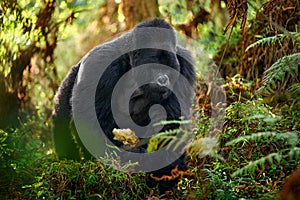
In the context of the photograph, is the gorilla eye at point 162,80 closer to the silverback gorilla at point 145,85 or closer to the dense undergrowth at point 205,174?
the silverback gorilla at point 145,85

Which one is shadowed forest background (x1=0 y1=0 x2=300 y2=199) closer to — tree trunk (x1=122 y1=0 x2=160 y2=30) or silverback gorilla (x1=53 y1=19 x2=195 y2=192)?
tree trunk (x1=122 y1=0 x2=160 y2=30)

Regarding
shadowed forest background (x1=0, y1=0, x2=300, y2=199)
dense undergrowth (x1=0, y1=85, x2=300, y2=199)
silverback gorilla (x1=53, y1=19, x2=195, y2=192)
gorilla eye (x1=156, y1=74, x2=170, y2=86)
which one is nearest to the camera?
dense undergrowth (x1=0, y1=85, x2=300, y2=199)

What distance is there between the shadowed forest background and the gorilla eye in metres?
0.46

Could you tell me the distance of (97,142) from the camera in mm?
3811

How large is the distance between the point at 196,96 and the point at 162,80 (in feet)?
4.78

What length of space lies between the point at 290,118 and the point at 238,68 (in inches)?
67.8

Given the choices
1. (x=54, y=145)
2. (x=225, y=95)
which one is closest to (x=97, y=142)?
(x=54, y=145)

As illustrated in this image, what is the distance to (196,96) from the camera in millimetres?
4836

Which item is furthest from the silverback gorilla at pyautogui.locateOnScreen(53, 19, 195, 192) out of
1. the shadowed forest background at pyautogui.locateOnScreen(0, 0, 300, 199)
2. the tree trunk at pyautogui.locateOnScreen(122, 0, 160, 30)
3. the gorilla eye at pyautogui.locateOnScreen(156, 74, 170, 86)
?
the tree trunk at pyautogui.locateOnScreen(122, 0, 160, 30)

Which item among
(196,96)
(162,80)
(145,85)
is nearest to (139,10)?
(196,96)

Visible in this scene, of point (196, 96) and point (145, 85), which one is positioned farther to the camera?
point (196, 96)

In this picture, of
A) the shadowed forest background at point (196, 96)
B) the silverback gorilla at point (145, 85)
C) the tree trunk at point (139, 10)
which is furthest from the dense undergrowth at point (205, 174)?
the tree trunk at point (139, 10)

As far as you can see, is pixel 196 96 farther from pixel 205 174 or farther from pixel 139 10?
pixel 205 174

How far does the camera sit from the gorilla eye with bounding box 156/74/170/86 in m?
3.42
